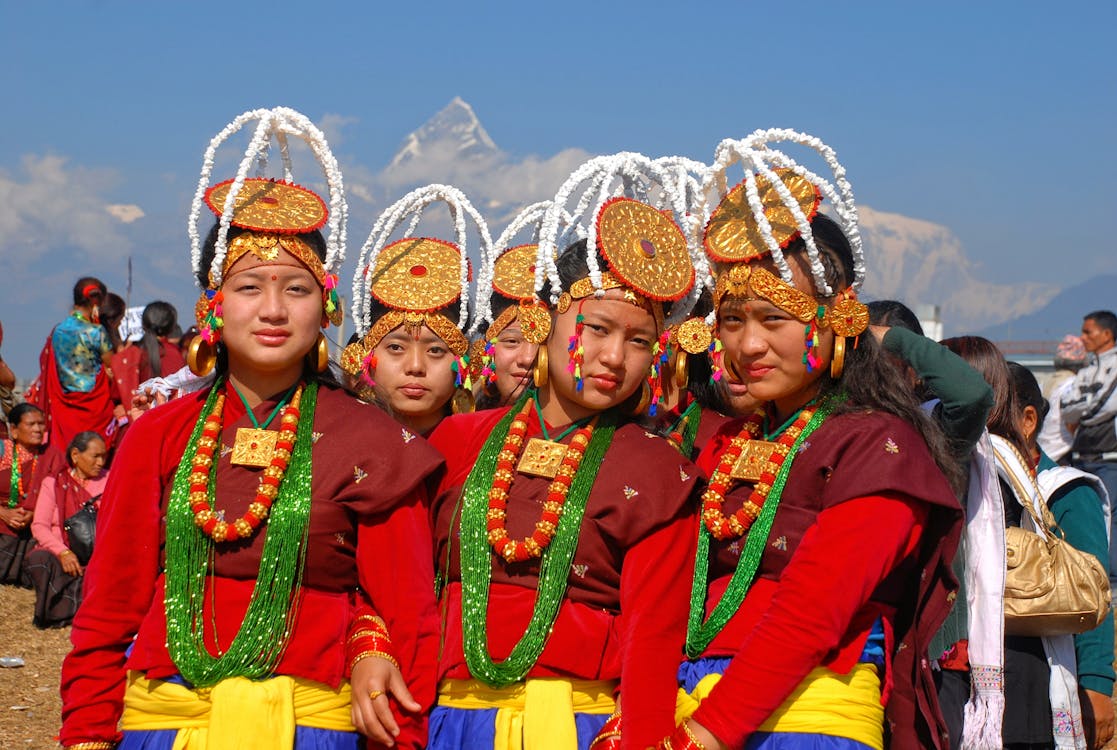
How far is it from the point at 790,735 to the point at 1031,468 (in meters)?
1.83

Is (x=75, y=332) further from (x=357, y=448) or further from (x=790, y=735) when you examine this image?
(x=790, y=735)

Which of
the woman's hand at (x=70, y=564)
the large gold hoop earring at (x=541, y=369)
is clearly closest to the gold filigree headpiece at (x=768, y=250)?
the large gold hoop earring at (x=541, y=369)

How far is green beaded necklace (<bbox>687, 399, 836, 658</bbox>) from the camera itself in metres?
3.19

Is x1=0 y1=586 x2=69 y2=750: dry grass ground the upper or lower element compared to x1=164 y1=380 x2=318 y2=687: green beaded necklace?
lower

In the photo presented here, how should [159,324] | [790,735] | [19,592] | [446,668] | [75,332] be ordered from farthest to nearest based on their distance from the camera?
[159,324] < [75,332] < [19,592] < [446,668] < [790,735]

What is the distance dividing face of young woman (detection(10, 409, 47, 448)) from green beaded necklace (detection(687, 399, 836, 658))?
8.38m

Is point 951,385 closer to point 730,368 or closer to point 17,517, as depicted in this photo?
point 730,368

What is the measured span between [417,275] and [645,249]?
5.87ft

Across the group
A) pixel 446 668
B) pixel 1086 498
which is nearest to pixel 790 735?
pixel 446 668

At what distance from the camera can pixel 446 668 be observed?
3248 millimetres

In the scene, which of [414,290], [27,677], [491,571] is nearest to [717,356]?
[491,571]

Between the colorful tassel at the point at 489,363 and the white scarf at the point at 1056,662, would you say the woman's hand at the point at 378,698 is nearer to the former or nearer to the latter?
the white scarf at the point at 1056,662

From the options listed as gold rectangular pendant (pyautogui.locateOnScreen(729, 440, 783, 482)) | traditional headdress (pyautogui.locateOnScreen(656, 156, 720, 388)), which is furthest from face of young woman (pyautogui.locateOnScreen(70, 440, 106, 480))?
gold rectangular pendant (pyautogui.locateOnScreen(729, 440, 783, 482))

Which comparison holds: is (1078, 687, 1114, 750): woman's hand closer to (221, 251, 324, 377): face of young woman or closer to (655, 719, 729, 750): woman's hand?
(655, 719, 729, 750): woman's hand
